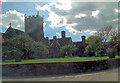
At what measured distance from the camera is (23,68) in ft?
43.5

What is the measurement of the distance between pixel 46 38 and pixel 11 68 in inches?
2039

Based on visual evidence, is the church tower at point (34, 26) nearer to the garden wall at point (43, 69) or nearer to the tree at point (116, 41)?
the tree at point (116, 41)

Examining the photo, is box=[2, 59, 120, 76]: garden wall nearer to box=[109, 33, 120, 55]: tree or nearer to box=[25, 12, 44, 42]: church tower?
box=[109, 33, 120, 55]: tree

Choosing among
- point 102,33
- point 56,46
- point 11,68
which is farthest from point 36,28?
point 11,68

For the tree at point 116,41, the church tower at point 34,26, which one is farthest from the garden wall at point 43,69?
the church tower at point 34,26

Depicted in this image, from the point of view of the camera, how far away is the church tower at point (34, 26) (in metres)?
68.4

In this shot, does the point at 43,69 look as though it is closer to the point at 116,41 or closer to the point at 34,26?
the point at 116,41

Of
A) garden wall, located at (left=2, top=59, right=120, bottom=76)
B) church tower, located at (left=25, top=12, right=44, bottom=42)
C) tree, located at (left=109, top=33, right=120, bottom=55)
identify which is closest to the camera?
garden wall, located at (left=2, top=59, right=120, bottom=76)

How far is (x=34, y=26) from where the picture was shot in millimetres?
71438

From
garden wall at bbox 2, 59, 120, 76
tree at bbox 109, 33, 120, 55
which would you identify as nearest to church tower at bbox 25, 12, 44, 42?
tree at bbox 109, 33, 120, 55

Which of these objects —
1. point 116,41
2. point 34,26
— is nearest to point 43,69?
point 116,41

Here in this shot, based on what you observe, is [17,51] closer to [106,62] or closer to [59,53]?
[106,62]

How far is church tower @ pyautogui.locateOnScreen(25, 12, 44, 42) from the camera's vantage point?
68419mm

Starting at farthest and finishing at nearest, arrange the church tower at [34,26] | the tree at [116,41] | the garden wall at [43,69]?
the church tower at [34,26]
the tree at [116,41]
the garden wall at [43,69]
